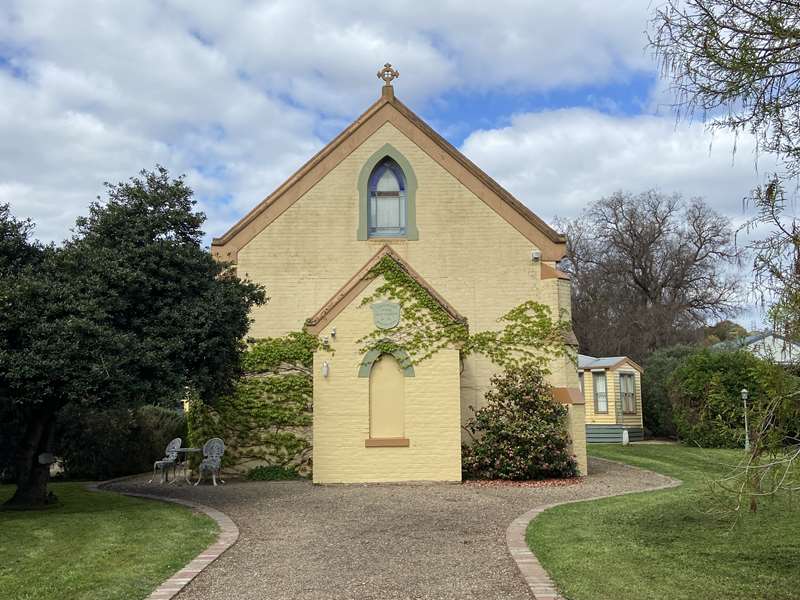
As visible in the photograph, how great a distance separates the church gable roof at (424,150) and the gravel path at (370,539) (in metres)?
6.22

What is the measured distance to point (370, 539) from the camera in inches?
414

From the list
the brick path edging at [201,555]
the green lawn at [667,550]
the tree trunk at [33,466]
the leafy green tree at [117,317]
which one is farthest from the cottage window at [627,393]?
the tree trunk at [33,466]

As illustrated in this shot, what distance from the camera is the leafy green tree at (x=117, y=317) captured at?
38.3 feet

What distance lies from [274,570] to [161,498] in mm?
7545

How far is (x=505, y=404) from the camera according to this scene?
18.2 metres

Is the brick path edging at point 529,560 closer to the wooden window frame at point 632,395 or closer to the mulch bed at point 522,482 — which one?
the mulch bed at point 522,482

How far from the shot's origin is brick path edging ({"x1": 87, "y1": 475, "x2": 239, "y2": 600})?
7.63m

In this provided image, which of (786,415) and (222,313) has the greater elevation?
(222,313)

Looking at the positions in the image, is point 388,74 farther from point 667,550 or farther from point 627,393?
point 627,393

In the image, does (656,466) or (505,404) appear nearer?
→ (505,404)

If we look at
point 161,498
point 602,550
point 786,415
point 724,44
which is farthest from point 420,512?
point 724,44

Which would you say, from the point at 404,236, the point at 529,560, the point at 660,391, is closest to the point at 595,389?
the point at 660,391

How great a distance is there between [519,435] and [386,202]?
23.2ft

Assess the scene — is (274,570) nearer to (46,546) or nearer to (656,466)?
(46,546)
